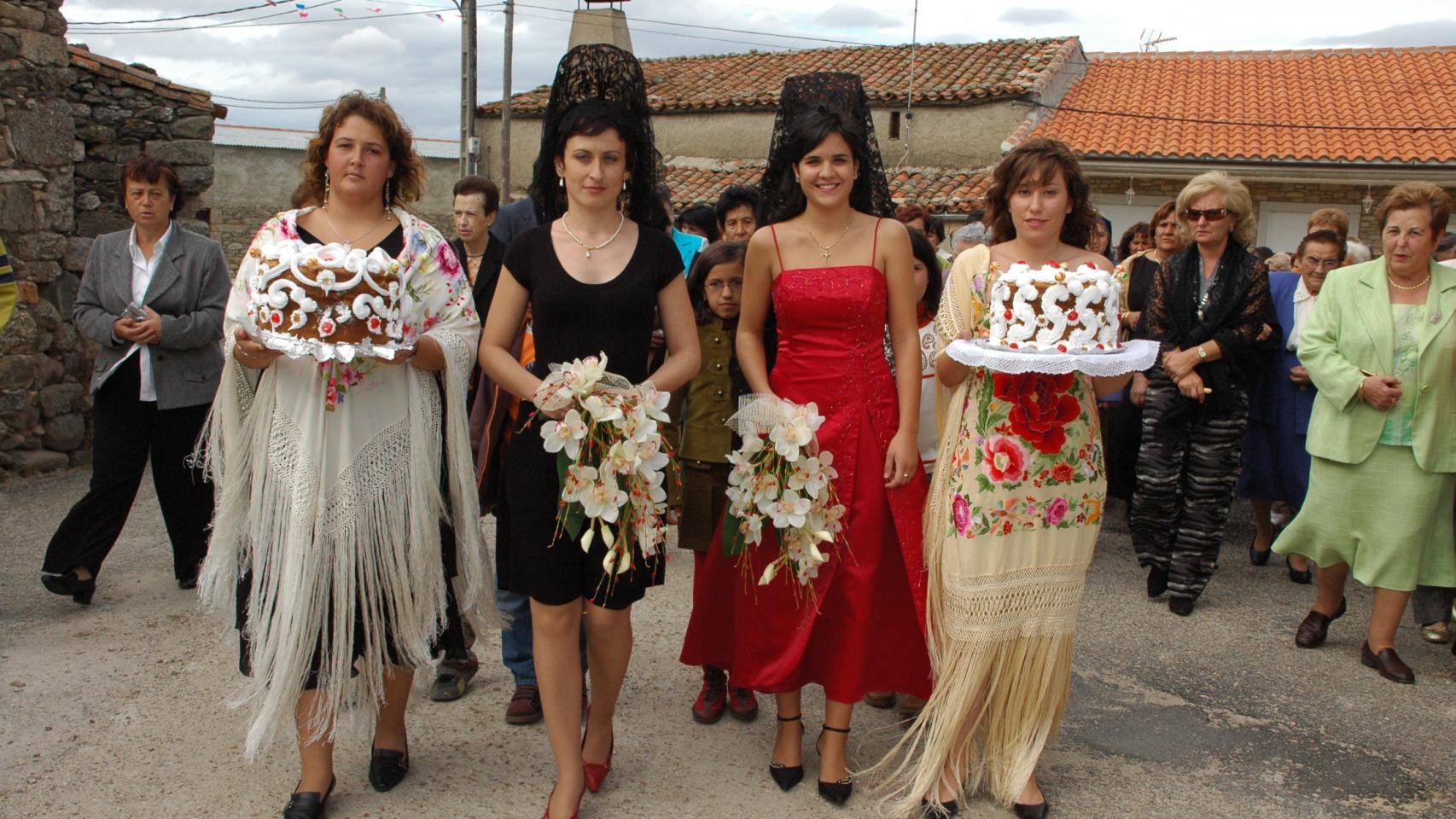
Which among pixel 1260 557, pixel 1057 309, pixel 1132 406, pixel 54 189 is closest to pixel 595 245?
pixel 1057 309

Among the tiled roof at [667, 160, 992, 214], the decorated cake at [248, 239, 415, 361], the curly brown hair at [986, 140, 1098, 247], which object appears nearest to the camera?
the decorated cake at [248, 239, 415, 361]

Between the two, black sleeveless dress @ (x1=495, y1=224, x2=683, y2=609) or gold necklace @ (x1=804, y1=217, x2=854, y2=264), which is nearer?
black sleeveless dress @ (x1=495, y1=224, x2=683, y2=609)

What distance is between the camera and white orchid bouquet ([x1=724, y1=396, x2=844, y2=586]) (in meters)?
3.38

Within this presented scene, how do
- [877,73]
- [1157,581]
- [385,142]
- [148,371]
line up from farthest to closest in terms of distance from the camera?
[877,73] → [1157,581] → [148,371] → [385,142]

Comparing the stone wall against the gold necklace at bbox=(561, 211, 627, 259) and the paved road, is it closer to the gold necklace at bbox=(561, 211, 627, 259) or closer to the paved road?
the paved road

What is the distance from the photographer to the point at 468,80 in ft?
65.8

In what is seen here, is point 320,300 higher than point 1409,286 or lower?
lower

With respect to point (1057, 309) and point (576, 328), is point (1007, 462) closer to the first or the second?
point (1057, 309)

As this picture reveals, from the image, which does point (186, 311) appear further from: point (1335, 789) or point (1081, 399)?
point (1335, 789)

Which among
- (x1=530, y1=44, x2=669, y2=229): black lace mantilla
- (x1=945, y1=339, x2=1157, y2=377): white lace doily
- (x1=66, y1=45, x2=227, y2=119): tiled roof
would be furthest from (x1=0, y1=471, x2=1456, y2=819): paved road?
(x1=66, y1=45, x2=227, y2=119): tiled roof

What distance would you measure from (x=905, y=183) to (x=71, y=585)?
17.8m

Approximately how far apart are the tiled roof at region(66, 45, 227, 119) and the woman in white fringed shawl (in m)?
6.17

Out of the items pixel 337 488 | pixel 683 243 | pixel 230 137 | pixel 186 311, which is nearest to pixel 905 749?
pixel 337 488

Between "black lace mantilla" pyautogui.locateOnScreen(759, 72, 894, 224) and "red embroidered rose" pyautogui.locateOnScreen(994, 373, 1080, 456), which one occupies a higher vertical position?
"black lace mantilla" pyautogui.locateOnScreen(759, 72, 894, 224)
